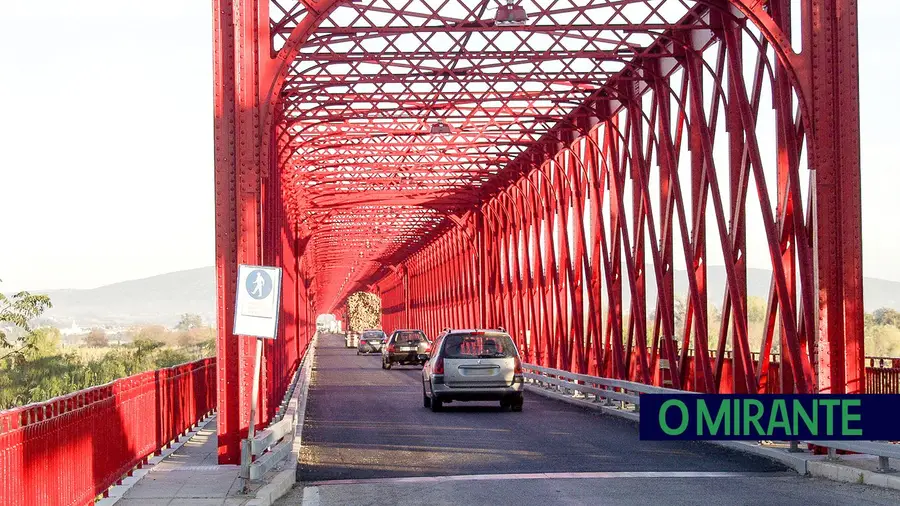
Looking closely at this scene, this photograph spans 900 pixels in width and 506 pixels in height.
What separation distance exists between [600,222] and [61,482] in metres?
20.5

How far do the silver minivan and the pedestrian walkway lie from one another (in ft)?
26.5

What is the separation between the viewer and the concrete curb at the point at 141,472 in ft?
38.5

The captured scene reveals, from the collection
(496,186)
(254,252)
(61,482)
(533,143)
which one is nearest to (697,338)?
(254,252)

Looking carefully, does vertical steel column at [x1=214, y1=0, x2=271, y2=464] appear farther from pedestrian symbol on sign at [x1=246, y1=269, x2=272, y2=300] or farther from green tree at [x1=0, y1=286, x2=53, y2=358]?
green tree at [x1=0, y1=286, x2=53, y2=358]

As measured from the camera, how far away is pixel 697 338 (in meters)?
20.9

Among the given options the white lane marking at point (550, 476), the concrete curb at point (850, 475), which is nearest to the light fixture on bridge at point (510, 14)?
the white lane marking at point (550, 476)

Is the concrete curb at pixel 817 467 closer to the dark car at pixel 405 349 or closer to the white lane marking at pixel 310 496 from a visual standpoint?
the white lane marking at pixel 310 496

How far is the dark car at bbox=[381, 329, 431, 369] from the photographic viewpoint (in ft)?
159

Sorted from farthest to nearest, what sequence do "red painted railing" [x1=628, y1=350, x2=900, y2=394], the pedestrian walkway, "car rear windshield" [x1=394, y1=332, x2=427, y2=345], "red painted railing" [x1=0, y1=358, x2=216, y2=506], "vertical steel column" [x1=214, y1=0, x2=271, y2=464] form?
"car rear windshield" [x1=394, y1=332, x2=427, y2=345], "red painted railing" [x1=628, y1=350, x2=900, y2=394], "vertical steel column" [x1=214, y1=0, x2=271, y2=464], the pedestrian walkway, "red painted railing" [x1=0, y1=358, x2=216, y2=506]

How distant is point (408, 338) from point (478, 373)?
2526cm

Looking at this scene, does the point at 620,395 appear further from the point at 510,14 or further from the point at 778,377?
the point at 510,14

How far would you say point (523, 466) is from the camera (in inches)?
579

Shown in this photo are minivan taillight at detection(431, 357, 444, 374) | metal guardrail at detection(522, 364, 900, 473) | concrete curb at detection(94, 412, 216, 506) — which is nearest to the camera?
concrete curb at detection(94, 412, 216, 506)

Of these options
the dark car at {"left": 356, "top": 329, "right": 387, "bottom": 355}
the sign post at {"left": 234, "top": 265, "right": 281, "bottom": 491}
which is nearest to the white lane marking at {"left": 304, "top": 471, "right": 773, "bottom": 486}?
the sign post at {"left": 234, "top": 265, "right": 281, "bottom": 491}
